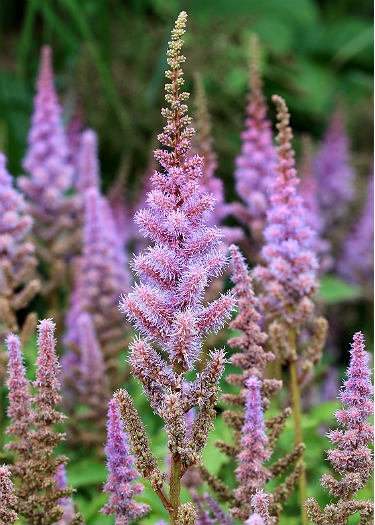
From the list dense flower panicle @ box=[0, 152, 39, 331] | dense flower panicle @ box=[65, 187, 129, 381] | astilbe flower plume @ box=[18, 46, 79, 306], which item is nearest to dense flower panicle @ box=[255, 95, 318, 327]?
dense flower panicle @ box=[0, 152, 39, 331]

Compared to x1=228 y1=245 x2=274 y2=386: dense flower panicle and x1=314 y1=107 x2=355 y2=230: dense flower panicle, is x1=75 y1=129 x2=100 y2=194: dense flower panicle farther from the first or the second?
x1=228 y1=245 x2=274 y2=386: dense flower panicle

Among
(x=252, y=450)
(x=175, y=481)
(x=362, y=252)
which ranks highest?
(x=362, y=252)

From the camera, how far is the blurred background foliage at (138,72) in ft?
17.2

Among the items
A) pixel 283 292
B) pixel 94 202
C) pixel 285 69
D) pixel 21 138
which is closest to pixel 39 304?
pixel 21 138

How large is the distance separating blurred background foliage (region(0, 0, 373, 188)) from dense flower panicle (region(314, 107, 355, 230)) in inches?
5.5

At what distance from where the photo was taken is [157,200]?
1621mm

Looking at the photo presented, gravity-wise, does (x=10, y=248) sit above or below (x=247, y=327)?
above

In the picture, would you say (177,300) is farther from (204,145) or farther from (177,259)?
(204,145)

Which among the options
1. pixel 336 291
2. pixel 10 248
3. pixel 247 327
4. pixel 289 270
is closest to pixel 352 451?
pixel 247 327

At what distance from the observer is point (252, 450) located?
199 cm

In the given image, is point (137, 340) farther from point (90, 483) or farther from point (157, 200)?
point (90, 483)

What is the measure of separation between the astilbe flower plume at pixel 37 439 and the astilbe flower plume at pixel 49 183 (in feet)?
7.21

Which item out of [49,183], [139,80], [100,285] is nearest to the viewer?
[100,285]

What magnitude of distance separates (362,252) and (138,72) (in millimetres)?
1952
